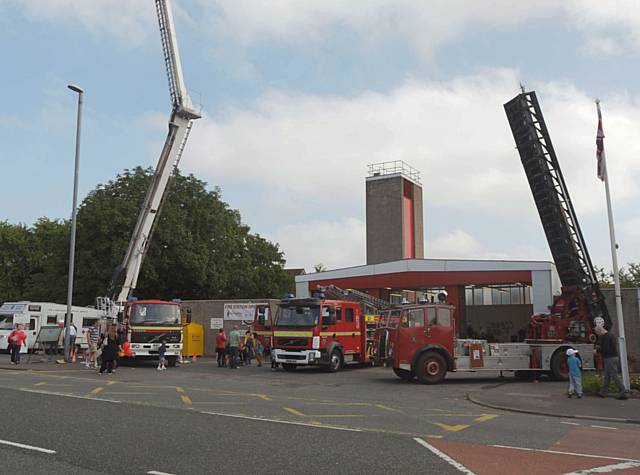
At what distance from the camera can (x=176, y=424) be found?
10.2 metres

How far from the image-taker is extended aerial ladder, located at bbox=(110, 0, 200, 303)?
26.5 meters

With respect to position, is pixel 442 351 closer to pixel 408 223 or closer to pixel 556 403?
pixel 556 403

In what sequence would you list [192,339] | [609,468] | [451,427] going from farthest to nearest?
[192,339] < [451,427] < [609,468]

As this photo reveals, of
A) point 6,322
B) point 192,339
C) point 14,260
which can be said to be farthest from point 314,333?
point 14,260

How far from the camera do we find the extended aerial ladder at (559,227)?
746 inches

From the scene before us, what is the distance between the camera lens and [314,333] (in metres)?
21.5

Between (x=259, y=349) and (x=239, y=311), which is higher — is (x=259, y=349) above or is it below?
below

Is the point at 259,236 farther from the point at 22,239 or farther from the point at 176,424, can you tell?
the point at 176,424

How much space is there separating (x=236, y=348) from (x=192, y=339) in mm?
6745

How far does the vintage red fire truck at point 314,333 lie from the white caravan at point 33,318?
12595mm

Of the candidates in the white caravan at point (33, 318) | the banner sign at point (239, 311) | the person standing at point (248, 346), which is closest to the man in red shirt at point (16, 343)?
the white caravan at point (33, 318)

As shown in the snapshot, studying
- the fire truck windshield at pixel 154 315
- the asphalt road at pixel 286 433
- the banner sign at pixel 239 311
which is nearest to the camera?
the asphalt road at pixel 286 433

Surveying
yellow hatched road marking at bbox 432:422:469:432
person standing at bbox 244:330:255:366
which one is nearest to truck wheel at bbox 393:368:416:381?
yellow hatched road marking at bbox 432:422:469:432

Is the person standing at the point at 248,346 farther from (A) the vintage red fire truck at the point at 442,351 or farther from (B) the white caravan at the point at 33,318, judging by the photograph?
(B) the white caravan at the point at 33,318
